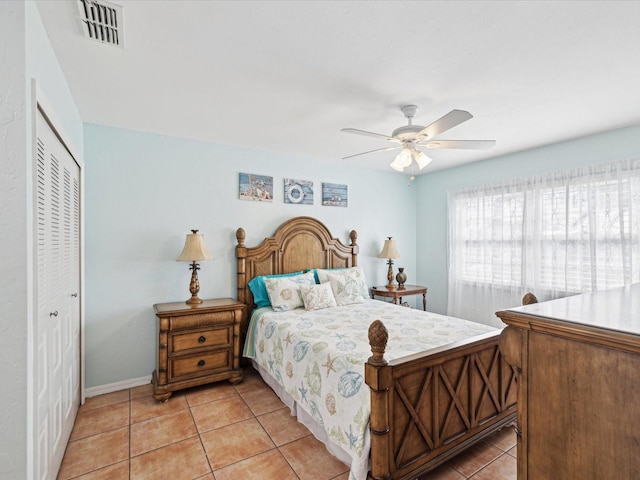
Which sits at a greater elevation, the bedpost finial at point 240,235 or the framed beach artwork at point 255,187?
the framed beach artwork at point 255,187

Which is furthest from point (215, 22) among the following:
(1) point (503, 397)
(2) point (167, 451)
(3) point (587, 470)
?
(1) point (503, 397)

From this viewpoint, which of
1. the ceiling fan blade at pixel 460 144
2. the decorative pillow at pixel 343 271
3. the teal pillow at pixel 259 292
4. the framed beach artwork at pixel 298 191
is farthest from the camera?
the framed beach artwork at pixel 298 191

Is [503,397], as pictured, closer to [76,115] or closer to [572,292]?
[572,292]

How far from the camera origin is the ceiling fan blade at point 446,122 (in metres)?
1.94

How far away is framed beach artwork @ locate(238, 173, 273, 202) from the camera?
3.64 metres

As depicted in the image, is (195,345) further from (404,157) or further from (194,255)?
(404,157)

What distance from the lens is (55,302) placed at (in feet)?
6.12

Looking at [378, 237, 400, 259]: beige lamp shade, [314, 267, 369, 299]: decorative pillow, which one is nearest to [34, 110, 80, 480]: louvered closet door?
[314, 267, 369, 299]: decorative pillow

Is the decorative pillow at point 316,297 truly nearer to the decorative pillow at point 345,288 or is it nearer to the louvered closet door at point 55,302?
the decorative pillow at point 345,288

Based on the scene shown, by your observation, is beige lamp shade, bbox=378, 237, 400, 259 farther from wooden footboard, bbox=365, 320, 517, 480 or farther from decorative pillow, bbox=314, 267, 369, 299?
wooden footboard, bbox=365, 320, 517, 480

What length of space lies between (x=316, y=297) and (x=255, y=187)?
1.45 metres

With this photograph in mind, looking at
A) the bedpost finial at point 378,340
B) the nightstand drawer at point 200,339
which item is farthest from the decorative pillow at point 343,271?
the bedpost finial at point 378,340

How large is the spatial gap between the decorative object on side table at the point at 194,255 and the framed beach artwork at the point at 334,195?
68.9 inches

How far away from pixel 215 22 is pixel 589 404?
2046 millimetres
